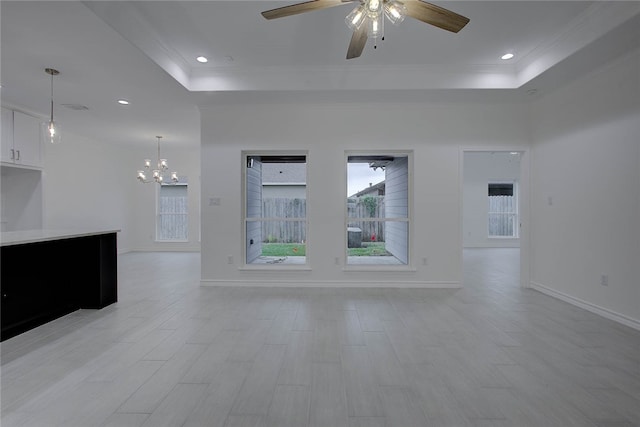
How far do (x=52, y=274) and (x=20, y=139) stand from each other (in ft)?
11.0

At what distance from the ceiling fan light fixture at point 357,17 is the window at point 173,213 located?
7.61 metres

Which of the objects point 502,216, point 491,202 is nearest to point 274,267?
point 491,202

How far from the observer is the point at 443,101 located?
170 inches

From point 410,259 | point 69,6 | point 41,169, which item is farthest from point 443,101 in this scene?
point 41,169

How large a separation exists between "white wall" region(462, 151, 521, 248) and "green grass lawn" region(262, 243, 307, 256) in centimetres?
688

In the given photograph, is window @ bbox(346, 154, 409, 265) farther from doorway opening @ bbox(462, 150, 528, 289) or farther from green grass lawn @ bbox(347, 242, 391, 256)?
doorway opening @ bbox(462, 150, 528, 289)

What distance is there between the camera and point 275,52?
11.5 feet

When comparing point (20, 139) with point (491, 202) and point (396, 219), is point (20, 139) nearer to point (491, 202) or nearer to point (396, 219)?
point (396, 219)

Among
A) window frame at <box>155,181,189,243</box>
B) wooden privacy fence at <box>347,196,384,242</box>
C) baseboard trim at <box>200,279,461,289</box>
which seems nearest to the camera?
baseboard trim at <box>200,279,461,289</box>

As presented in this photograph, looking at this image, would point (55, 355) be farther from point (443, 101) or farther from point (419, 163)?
point (443, 101)

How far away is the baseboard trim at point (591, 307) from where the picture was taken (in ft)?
9.79

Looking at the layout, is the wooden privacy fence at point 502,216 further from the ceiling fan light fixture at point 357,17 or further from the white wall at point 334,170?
the ceiling fan light fixture at point 357,17

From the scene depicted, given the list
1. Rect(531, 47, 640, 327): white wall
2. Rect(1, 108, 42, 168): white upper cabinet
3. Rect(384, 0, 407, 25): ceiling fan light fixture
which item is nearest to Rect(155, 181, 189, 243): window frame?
Rect(1, 108, 42, 168): white upper cabinet

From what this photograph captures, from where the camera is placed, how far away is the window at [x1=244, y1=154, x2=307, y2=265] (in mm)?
4750
